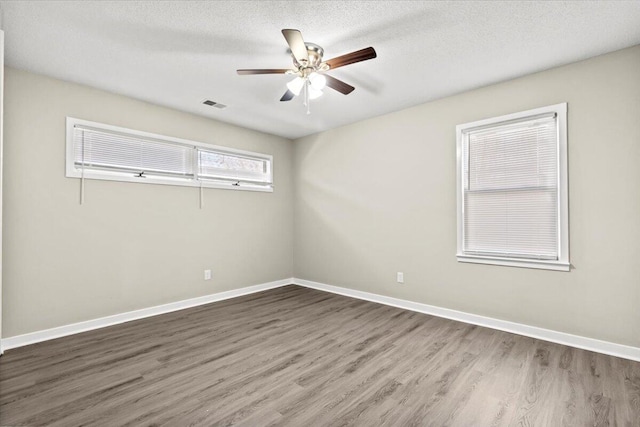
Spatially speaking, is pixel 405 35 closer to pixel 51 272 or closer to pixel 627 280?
pixel 627 280

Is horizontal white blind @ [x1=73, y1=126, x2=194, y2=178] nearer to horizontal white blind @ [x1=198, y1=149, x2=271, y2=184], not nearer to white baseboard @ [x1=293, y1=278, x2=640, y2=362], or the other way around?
horizontal white blind @ [x1=198, y1=149, x2=271, y2=184]

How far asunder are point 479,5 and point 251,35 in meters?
Result: 1.65

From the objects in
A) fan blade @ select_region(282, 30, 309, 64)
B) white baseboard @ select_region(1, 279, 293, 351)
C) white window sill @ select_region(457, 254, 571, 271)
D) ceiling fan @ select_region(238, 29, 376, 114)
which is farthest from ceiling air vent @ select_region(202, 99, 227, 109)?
white window sill @ select_region(457, 254, 571, 271)

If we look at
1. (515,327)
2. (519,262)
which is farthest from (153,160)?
(515,327)

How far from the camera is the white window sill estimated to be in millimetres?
2918

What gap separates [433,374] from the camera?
2377 mm

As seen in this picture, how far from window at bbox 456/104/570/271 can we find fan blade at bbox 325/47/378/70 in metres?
1.83

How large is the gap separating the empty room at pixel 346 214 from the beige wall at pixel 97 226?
0.07 feet

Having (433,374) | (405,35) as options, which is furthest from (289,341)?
(405,35)

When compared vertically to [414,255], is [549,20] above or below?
above

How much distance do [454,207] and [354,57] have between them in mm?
2166

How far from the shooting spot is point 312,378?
2.32 metres

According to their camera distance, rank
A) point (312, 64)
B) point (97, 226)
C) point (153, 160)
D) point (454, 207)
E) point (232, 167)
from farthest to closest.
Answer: point (232, 167), point (153, 160), point (454, 207), point (97, 226), point (312, 64)

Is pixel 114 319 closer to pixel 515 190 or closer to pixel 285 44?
pixel 285 44
